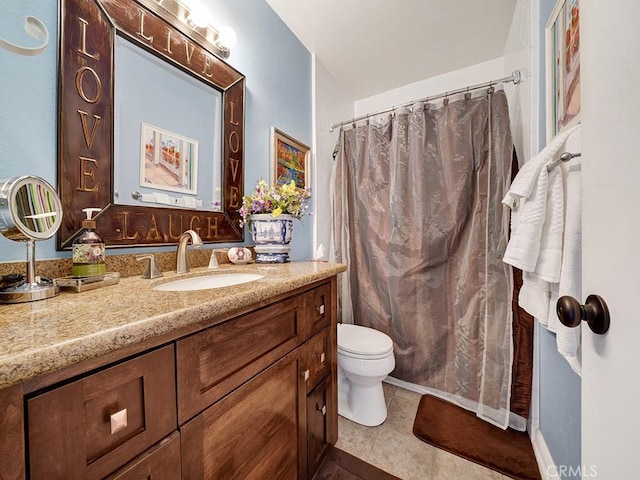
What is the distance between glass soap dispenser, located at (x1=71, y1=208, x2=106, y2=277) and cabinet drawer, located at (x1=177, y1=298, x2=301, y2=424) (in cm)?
43

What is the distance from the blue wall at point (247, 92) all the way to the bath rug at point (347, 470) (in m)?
1.08

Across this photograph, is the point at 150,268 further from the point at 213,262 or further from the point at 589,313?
the point at 589,313

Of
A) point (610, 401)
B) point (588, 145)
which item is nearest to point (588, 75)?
point (588, 145)

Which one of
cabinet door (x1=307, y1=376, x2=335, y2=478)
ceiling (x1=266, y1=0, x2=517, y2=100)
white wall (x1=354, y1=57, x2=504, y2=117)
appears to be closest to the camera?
cabinet door (x1=307, y1=376, x2=335, y2=478)

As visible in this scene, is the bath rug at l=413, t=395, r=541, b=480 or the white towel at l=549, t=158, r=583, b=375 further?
the bath rug at l=413, t=395, r=541, b=480

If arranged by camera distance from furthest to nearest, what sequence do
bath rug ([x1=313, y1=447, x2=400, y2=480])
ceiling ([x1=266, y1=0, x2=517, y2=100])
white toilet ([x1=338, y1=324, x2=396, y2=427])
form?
ceiling ([x1=266, y1=0, x2=517, y2=100]), white toilet ([x1=338, y1=324, x2=396, y2=427]), bath rug ([x1=313, y1=447, x2=400, y2=480])

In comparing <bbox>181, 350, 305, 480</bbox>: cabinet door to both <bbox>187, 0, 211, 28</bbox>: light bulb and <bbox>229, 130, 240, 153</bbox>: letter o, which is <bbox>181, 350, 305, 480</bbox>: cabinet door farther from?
<bbox>187, 0, 211, 28</bbox>: light bulb

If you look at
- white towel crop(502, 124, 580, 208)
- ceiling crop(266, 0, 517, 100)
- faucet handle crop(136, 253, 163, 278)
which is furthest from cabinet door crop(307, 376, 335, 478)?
ceiling crop(266, 0, 517, 100)

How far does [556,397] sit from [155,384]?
1461 mm

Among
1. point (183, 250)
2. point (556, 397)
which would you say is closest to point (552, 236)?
point (556, 397)

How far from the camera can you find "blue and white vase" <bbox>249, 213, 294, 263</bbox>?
1.22 meters

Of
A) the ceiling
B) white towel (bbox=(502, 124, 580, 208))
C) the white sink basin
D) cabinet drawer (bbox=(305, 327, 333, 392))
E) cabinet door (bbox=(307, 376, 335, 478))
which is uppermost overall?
the ceiling

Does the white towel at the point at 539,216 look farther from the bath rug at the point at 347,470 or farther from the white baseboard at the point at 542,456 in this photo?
the bath rug at the point at 347,470

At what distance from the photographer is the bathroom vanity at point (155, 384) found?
12.6 inches
